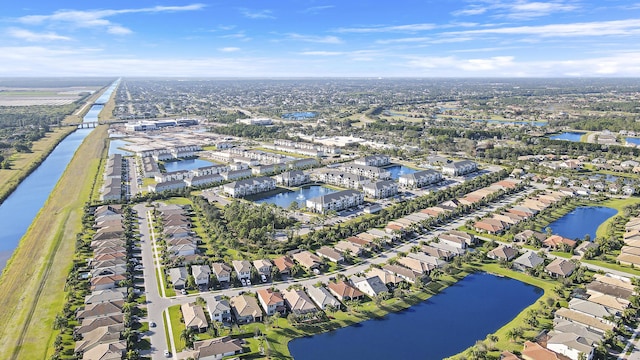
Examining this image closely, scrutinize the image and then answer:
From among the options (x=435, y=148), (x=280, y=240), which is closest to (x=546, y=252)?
(x=280, y=240)

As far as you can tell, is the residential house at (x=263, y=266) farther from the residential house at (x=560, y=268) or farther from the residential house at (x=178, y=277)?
the residential house at (x=560, y=268)

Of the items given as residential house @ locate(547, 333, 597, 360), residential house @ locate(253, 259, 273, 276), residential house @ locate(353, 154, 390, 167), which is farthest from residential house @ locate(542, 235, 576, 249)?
residential house @ locate(353, 154, 390, 167)

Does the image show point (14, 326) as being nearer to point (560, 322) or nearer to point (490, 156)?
point (560, 322)

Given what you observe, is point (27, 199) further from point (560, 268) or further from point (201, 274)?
point (560, 268)

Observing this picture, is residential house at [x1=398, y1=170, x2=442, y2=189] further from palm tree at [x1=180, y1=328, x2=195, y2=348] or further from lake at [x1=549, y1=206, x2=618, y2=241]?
palm tree at [x1=180, y1=328, x2=195, y2=348]

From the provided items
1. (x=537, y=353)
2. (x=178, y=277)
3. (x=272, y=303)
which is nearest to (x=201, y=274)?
(x=178, y=277)

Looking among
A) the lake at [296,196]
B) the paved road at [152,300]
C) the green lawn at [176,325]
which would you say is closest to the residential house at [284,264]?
the green lawn at [176,325]

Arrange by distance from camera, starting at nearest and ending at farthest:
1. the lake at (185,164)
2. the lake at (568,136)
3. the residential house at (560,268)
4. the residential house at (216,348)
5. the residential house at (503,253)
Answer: the residential house at (216,348) < the residential house at (560,268) < the residential house at (503,253) < the lake at (185,164) < the lake at (568,136)
